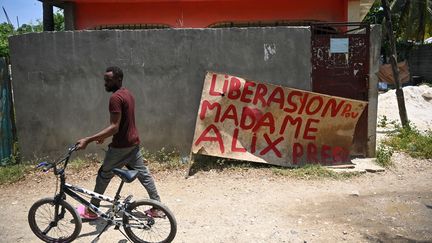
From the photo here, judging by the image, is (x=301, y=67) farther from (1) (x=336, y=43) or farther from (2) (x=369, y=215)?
(2) (x=369, y=215)

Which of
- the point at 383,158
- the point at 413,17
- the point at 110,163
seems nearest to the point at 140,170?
the point at 110,163

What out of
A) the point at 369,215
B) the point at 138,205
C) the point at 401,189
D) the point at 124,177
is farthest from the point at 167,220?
the point at 401,189

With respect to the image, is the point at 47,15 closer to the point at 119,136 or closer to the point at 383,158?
the point at 119,136

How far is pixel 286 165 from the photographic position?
255 inches

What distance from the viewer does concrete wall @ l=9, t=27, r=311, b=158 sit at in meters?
6.53

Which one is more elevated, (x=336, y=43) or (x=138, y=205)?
(x=336, y=43)

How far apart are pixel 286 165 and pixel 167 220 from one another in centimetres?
299

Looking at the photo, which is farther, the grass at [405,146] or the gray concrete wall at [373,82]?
the grass at [405,146]

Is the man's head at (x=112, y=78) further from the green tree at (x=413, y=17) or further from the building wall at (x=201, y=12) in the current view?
the green tree at (x=413, y=17)

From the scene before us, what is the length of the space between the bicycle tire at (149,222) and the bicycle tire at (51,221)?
475 mm

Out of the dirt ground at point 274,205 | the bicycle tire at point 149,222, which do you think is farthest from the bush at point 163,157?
the bicycle tire at point 149,222

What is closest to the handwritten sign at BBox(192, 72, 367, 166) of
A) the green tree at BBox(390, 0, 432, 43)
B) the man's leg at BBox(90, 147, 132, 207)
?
the man's leg at BBox(90, 147, 132, 207)

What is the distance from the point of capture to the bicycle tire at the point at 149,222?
3.82 meters

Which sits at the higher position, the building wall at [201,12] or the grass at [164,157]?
the building wall at [201,12]
